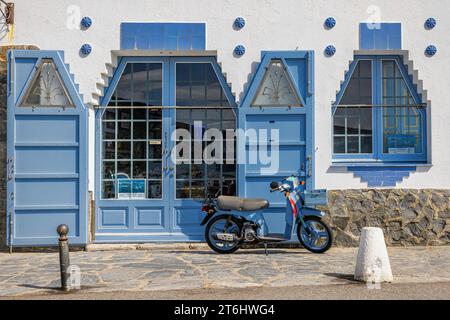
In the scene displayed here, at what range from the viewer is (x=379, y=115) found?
10.6m

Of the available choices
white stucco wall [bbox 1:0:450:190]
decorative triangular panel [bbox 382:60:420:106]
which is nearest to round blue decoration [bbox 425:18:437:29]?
white stucco wall [bbox 1:0:450:190]

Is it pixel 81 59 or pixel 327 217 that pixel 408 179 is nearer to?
pixel 327 217

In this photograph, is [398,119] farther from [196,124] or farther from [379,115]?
[196,124]

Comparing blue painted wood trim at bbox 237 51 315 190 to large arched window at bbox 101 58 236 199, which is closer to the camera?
blue painted wood trim at bbox 237 51 315 190

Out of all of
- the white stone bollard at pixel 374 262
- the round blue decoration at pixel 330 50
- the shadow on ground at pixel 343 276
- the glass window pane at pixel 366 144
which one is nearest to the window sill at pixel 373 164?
the glass window pane at pixel 366 144

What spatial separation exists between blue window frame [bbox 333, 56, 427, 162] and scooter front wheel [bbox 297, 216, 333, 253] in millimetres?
1703

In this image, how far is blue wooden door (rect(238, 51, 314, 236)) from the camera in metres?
10.1

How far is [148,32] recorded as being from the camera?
1016 cm

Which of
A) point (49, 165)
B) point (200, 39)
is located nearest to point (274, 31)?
point (200, 39)

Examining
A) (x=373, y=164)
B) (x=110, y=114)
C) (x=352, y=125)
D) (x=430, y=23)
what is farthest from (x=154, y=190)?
(x=430, y=23)

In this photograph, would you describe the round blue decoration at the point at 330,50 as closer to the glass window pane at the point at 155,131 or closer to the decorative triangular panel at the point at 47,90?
the glass window pane at the point at 155,131

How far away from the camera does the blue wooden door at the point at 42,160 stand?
979 centimetres

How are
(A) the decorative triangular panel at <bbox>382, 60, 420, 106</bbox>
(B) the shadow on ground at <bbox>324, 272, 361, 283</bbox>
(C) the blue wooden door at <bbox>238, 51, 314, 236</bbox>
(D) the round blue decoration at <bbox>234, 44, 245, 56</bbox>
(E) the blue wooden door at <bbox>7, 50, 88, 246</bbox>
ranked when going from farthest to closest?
(A) the decorative triangular panel at <bbox>382, 60, 420, 106</bbox> → (D) the round blue decoration at <bbox>234, 44, 245, 56</bbox> → (C) the blue wooden door at <bbox>238, 51, 314, 236</bbox> → (E) the blue wooden door at <bbox>7, 50, 88, 246</bbox> → (B) the shadow on ground at <bbox>324, 272, 361, 283</bbox>

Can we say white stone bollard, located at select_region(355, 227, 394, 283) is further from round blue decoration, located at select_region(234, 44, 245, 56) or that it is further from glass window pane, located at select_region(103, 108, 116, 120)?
glass window pane, located at select_region(103, 108, 116, 120)
